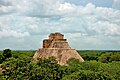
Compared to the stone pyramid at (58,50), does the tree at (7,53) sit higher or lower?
lower

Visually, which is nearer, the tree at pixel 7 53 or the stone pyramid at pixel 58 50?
the stone pyramid at pixel 58 50

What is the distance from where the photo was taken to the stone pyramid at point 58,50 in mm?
52188

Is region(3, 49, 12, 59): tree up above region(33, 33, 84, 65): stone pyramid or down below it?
below

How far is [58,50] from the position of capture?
2085 inches

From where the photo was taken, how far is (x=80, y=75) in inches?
925

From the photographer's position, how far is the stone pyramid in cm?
5219

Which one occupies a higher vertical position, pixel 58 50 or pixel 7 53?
pixel 58 50

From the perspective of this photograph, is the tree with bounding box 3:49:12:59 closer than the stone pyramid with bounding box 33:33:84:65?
No

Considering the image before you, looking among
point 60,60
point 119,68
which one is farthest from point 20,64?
point 60,60

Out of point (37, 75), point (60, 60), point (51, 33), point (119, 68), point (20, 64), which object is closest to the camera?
point (37, 75)

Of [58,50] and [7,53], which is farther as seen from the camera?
[7,53]

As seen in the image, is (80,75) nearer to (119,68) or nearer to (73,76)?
(73,76)

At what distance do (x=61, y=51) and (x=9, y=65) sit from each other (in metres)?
23.8

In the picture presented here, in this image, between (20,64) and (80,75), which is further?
(20,64)
